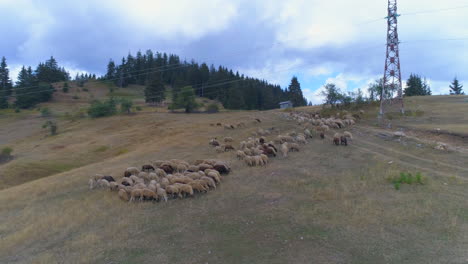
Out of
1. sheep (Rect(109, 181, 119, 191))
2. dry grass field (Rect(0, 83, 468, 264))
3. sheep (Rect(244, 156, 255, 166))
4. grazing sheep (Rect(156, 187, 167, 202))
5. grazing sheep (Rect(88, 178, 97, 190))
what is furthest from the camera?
sheep (Rect(244, 156, 255, 166))

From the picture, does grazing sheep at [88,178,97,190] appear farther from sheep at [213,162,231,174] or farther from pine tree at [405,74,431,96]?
pine tree at [405,74,431,96]

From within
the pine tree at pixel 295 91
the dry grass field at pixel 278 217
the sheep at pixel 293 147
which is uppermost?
the pine tree at pixel 295 91

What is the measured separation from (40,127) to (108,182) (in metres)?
63.0

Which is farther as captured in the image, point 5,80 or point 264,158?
point 5,80

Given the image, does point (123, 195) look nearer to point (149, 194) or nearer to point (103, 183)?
point (149, 194)

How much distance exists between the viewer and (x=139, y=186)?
47.1 feet

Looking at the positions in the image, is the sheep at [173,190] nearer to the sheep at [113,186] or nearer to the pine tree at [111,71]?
the sheep at [113,186]

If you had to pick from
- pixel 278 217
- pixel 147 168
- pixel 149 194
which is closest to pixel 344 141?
pixel 278 217

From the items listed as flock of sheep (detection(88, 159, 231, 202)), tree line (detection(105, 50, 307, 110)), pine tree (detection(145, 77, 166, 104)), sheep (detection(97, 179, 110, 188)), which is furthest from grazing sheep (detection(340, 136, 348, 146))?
pine tree (detection(145, 77, 166, 104))

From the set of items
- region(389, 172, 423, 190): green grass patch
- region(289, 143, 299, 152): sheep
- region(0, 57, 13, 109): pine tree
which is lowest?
region(389, 172, 423, 190): green grass patch

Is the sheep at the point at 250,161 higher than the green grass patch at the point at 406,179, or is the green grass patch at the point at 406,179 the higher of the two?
the sheep at the point at 250,161

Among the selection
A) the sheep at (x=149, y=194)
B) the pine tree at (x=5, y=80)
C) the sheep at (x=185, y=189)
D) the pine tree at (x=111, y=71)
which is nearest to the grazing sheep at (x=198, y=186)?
the sheep at (x=185, y=189)

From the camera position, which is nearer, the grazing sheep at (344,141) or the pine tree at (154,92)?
the grazing sheep at (344,141)

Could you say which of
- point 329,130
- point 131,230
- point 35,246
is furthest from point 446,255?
point 329,130
